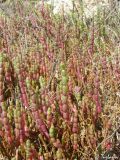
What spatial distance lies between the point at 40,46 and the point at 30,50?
0.08 metres

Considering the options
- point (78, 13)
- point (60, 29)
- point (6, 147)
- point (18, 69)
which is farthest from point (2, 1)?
point (6, 147)

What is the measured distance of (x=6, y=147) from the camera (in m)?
1.88

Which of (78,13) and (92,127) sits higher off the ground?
(78,13)

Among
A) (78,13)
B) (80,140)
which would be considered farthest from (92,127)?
(78,13)

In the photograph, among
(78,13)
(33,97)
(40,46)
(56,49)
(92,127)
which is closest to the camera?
(33,97)

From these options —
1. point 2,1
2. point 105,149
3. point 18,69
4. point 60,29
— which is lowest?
point 105,149

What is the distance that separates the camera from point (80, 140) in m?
1.94

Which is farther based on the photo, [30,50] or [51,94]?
[30,50]

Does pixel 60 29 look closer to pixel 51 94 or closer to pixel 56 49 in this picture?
pixel 56 49

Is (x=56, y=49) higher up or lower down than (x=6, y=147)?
higher up

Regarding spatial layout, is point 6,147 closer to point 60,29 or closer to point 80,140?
point 80,140

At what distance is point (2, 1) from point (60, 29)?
6.58 ft

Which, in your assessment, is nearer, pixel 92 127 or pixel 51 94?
pixel 92 127

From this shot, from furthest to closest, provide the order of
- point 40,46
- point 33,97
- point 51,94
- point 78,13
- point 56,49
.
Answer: point 78,13, point 56,49, point 40,46, point 51,94, point 33,97
